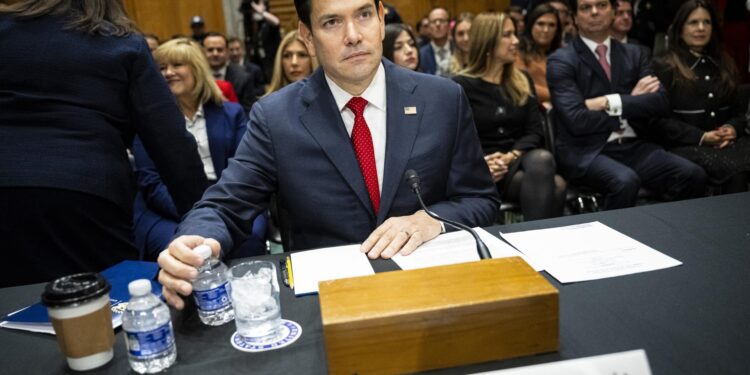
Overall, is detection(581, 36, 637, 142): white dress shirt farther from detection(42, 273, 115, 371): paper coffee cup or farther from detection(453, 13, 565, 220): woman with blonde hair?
detection(42, 273, 115, 371): paper coffee cup

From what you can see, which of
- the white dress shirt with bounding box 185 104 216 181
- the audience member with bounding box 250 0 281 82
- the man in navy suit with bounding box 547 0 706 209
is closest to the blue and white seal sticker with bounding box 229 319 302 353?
the white dress shirt with bounding box 185 104 216 181

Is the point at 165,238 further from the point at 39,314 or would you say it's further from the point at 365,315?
the point at 365,315

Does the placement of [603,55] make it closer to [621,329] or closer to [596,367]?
[621,329]

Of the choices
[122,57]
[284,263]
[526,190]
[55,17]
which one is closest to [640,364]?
[284,263]

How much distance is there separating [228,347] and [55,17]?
3.85 feet

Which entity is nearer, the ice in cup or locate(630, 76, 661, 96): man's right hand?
the ice in cup

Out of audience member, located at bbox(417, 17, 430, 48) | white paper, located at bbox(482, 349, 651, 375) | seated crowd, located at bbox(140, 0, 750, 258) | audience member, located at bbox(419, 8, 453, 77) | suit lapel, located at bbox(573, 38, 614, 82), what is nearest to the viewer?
white paper, located at bbox(482, 349, 651, 375)

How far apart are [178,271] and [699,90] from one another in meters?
3.31

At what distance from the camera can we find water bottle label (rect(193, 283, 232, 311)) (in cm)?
108

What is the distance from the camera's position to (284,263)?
1.34m

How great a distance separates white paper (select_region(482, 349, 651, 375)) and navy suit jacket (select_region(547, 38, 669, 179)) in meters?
2.41

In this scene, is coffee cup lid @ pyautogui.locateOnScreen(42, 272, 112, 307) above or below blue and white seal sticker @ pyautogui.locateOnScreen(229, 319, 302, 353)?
above

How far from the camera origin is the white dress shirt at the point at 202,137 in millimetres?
3052

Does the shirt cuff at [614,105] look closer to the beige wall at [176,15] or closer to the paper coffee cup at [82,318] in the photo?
the paper coffee cup at [82,318]
